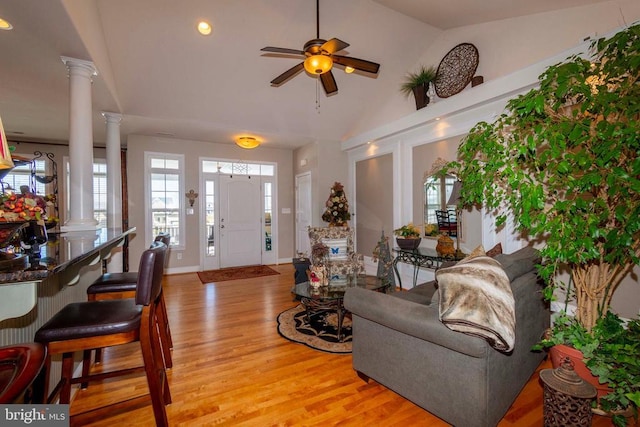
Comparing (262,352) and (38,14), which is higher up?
(38,14)

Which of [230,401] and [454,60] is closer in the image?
[230,401]

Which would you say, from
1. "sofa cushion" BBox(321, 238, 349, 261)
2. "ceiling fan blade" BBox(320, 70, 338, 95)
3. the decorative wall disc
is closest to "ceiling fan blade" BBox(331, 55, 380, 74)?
"ceiling fan blade" BBox(320, 70, 338, 95)

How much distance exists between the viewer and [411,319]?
1.75 m

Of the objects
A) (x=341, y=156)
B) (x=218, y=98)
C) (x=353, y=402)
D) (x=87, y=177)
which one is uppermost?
(x=218, y=98)

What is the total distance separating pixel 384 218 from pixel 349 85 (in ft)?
7.59

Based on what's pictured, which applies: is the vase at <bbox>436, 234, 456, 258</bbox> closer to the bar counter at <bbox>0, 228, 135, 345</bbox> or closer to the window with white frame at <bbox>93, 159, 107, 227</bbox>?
the bar counter at <bbox>0, 228, 135, 345</bbox>

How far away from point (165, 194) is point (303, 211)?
2.81 m

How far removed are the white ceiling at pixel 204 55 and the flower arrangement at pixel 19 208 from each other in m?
1.45

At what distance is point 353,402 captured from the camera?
1963mm

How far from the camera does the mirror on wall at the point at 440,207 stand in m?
3.86

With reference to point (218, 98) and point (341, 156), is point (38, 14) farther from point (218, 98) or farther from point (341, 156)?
point (341, 156)

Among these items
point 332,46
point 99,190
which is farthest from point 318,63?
point 99,190

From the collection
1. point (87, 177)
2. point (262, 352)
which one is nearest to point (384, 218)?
point (262, 352)

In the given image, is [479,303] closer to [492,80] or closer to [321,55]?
[321,55]
